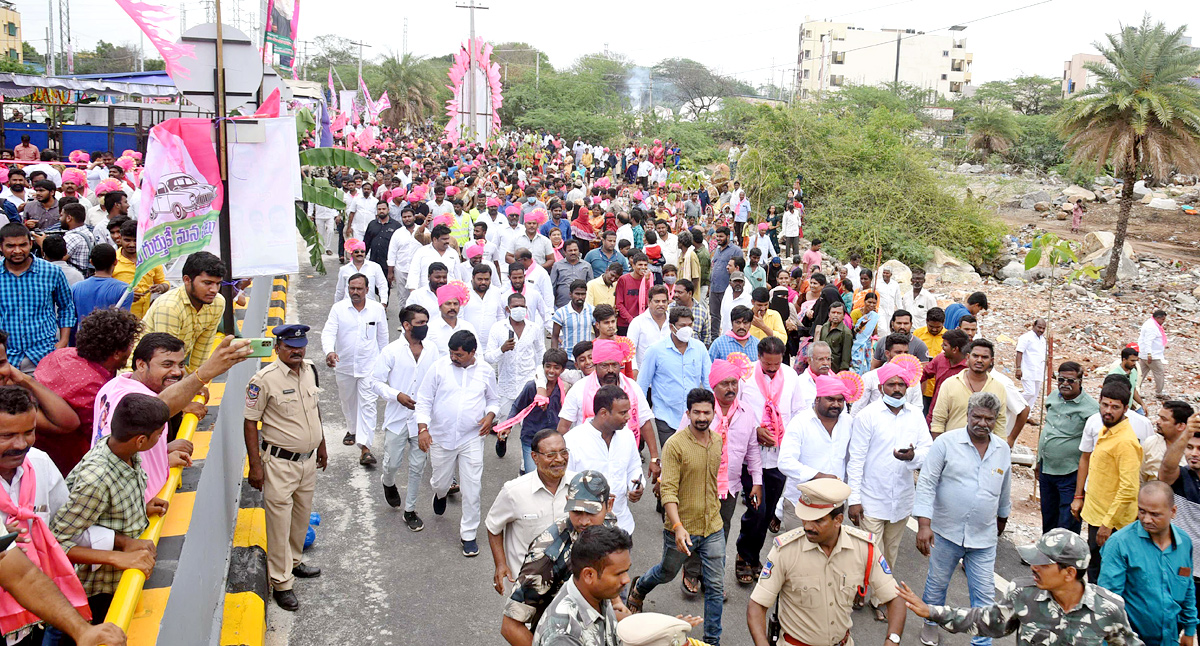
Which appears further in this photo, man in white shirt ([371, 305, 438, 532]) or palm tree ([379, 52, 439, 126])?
palm tree ([379, 52, 439, 126])

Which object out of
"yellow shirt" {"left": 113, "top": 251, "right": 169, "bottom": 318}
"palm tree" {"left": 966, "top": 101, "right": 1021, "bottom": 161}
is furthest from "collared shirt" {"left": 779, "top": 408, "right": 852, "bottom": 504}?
"palm tree" {"left": 966, "top": 101, "right": 1021, "bottom": 161}

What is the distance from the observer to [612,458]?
5.68 metres

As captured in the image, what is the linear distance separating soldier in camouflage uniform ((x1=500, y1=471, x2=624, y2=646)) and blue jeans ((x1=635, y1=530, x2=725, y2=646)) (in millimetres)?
1477

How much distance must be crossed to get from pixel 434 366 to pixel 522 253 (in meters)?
3.76

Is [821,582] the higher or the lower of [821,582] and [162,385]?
the lower

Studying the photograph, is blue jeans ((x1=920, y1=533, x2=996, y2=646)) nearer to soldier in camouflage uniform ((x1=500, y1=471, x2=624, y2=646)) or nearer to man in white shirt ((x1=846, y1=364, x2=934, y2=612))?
man in white shirt ((x1=846, y1=364, x2=934, y2=612))

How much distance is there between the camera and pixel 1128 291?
22.0 metres

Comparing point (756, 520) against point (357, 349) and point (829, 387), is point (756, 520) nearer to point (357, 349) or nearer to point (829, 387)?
point (829, 387)

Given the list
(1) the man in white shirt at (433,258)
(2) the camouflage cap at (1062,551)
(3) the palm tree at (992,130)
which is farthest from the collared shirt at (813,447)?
(3) the palm tree at (992,130)

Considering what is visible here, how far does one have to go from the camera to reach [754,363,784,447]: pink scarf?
704 centimetres

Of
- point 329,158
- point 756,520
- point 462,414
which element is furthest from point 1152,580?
point 329,158

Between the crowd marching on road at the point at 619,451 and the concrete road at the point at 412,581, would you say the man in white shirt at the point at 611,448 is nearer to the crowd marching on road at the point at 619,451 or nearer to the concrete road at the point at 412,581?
the crowd marching on road at the point at 619,451

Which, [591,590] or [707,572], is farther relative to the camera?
[707,572]

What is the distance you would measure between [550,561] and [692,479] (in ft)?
5.74
